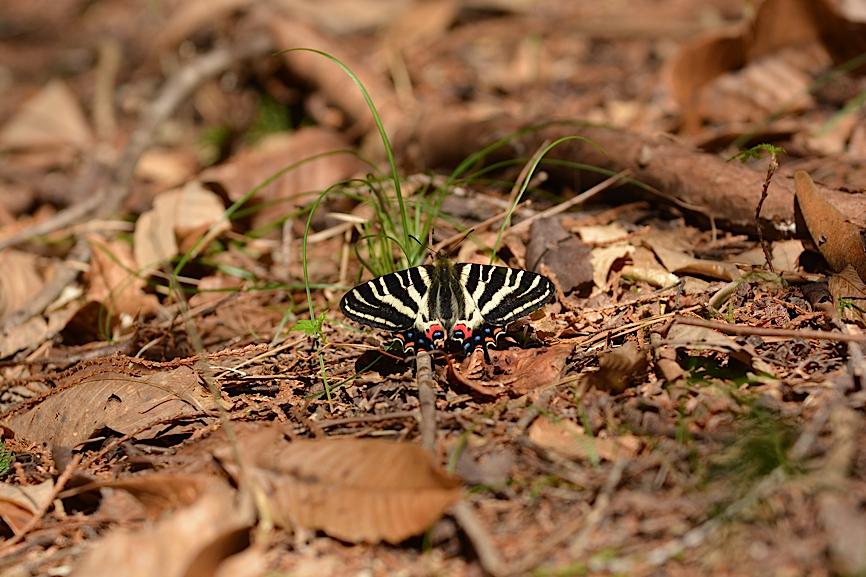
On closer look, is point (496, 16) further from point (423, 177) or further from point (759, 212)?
point (759, 212)

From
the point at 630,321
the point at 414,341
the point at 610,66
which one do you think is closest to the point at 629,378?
the point at 630,321

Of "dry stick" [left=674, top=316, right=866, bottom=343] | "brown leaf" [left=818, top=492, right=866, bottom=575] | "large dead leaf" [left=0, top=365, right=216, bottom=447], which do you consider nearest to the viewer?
"brown leaf" [left=818, top=492, right=866, bottom=575]

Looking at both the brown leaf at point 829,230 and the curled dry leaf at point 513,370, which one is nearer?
the curled dry leaf at point 513,370

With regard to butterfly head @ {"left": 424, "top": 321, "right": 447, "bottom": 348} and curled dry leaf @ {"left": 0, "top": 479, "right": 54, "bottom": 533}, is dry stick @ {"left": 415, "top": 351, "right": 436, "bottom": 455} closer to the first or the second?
butterfly head @ {"left": 424, "top": 321, "right": 447, "bottom": 348}

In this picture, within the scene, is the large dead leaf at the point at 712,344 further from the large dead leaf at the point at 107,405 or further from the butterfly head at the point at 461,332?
the large dead leaf at the point at 107,405

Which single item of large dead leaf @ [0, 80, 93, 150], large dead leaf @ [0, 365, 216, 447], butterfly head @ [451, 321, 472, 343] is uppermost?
large dead leaf @ [0, 80, 93, 150]

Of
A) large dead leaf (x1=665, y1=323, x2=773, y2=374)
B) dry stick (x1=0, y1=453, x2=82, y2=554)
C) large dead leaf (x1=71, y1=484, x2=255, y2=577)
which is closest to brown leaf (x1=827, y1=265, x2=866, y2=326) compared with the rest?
large dead leaf (x1=665, y1=323, x2=773, y2=374)

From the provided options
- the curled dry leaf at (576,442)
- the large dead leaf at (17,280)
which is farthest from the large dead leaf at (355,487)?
the large dead leaf at (17,280)

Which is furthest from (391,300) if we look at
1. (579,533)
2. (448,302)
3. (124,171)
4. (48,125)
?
(48,125)
